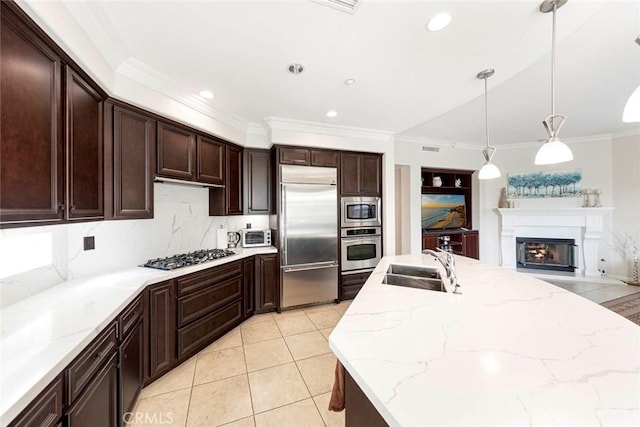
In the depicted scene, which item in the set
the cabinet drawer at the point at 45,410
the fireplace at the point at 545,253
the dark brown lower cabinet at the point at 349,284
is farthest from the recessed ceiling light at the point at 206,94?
the fireplace at the point at 545,253

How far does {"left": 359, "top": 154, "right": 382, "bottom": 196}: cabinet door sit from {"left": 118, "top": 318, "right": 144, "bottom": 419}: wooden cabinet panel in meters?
3.11

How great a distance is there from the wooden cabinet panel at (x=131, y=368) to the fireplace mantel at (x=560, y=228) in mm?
6498

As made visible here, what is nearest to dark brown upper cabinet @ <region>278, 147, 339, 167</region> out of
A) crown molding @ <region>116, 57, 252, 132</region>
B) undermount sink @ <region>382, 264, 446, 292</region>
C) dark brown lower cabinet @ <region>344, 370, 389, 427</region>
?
crown molding @ <region>116, 57, 252, 132</region>

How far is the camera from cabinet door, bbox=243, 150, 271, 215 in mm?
3377

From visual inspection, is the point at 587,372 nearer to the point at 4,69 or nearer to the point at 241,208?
the point at 4,69

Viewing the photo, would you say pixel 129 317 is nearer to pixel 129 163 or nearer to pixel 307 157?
pixel 129 163

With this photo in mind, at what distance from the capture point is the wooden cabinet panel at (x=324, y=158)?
343cm

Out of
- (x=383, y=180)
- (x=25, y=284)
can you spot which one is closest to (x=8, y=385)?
(x=25, y=284)

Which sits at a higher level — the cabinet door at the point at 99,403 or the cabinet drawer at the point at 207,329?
the cabinet door at the point at 99,403

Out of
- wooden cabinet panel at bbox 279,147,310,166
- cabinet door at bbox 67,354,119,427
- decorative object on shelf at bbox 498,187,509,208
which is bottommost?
cabinet door at bbox 67,354,119,427

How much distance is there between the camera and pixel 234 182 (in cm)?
322

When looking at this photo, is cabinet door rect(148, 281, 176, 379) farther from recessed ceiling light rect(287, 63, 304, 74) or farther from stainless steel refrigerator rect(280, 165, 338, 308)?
recessed ceiling light rect(287, 63, 304, 74)

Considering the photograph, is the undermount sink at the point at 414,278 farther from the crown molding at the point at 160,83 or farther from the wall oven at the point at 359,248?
the crown molding at the point at 160,83

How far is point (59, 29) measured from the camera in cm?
128
